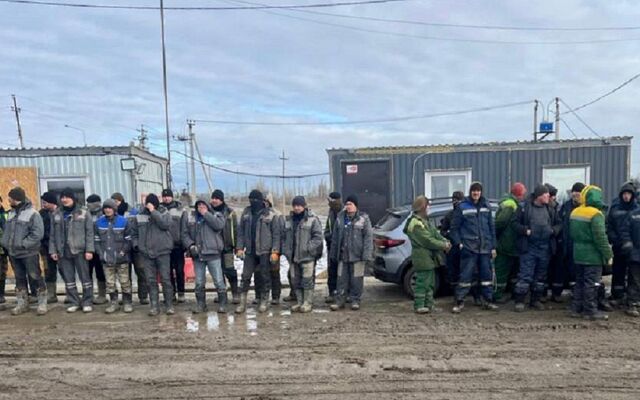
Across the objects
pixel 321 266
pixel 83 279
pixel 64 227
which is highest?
pixel 64 227

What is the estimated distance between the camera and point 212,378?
447 cm

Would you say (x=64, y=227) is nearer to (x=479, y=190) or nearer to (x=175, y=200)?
(x=175, y=200)

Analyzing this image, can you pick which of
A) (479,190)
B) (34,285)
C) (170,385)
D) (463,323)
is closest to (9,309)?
(34,285)

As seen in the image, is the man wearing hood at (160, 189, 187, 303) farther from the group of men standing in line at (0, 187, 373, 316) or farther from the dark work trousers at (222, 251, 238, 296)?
the dark work trousers at (222, 251, 238, 296)

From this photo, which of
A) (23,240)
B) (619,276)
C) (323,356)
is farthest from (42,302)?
(619,276)

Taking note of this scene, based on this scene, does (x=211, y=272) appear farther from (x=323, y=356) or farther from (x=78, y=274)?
(x=323, y=356)

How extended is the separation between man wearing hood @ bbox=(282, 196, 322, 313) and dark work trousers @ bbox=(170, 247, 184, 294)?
1.77 metres

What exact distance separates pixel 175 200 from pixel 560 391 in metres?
5.77

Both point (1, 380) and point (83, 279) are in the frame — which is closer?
point (1, 380)

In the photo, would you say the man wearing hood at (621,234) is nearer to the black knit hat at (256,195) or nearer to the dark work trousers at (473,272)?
the dark work trousers at (473,272)

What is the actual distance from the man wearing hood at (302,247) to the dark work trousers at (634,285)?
430 centimetres

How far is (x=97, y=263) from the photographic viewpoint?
7473mm

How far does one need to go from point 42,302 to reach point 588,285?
7859mm

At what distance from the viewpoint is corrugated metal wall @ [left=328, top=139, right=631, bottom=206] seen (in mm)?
11977
